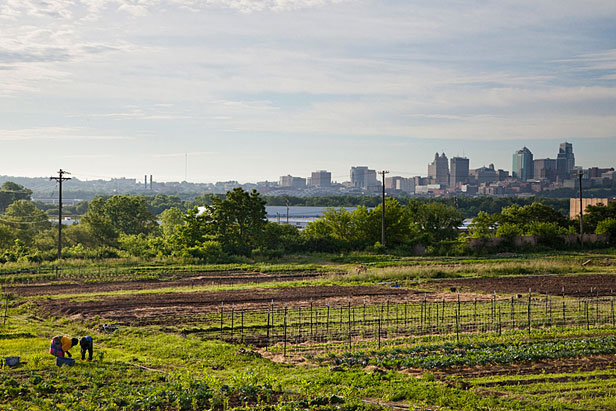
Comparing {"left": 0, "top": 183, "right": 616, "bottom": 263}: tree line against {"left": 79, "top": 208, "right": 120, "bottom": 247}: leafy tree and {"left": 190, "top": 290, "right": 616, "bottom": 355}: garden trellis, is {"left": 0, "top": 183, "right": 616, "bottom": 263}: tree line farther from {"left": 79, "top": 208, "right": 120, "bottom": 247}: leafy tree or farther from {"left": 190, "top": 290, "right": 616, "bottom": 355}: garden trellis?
{"left": 190, "top": 290, "right": 616, "bottom": 355}: garden trellis

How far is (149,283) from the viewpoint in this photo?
44.4m

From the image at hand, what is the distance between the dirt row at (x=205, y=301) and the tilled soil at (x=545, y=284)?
4084 millimetres

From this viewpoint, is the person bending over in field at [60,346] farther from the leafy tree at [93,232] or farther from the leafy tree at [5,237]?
the leafy tree at [93,232]

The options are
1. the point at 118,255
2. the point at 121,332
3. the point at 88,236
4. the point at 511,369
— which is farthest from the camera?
the point at 88,236

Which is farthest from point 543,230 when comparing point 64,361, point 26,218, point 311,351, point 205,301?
point 26,218

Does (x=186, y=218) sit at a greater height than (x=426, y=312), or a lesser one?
greater

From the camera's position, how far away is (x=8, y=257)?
181 feet

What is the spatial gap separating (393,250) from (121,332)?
47256mm

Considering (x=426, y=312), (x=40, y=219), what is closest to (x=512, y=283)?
(x=426, y=312)

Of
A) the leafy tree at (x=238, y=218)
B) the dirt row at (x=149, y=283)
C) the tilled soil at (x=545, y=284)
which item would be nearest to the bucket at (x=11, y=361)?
the dirt row at (x=149, y=283)

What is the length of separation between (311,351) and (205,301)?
47.2 feet

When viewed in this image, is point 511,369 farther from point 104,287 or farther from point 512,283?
point 104,287

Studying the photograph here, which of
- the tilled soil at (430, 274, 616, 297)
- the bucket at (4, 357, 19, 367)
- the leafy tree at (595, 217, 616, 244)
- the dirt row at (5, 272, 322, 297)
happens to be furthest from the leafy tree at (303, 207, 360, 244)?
the bucket at (4, 357, 19, 367)

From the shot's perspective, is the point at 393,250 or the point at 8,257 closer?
the point at 8,257
